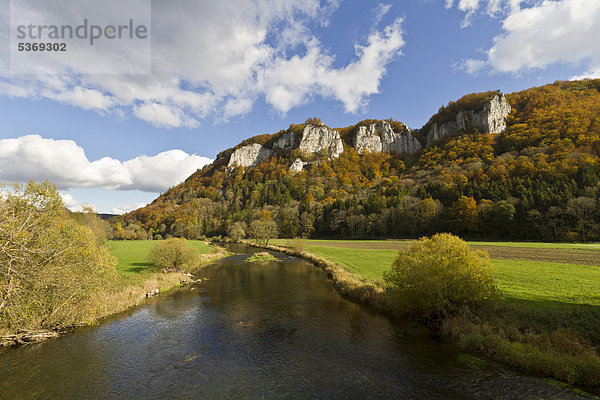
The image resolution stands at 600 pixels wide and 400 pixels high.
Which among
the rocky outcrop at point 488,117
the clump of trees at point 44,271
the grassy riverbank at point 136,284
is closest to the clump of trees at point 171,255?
the grassy riverbank at point 136,284

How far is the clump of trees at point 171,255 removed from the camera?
3650cm

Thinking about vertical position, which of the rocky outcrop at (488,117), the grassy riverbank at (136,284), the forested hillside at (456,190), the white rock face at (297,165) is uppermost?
the rocky outcrop at (488,117)

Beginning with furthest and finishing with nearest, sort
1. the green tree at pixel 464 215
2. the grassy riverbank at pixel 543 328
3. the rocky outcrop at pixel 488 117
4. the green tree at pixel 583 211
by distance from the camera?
the rocky outcrop at pixel 488 117 < the green tree at pixel 464 215 < the green tree at pixel 583 211 < the grassy riverbank at pixel 543 328

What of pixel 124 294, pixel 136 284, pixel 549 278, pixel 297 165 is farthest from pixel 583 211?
pixel 297 165

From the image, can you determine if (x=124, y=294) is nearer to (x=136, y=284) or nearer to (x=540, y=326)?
(x=136, y=284)

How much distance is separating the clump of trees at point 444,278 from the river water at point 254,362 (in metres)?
2.14

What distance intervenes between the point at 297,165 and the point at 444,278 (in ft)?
587

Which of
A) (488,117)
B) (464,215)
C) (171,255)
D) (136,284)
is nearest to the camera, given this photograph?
(136,284)

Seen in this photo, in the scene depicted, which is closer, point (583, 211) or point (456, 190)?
point (583, 211)

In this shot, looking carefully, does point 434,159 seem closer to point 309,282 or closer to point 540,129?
point 540,129

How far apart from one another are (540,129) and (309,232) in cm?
10730

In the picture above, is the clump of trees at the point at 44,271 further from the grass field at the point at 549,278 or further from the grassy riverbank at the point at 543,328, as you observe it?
the grass field at the point at 549,278

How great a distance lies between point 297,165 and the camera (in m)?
192

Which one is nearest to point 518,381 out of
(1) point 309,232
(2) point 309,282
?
(2) point 309,282
